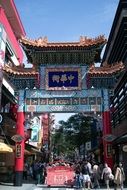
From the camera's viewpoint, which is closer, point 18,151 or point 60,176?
point 18,151

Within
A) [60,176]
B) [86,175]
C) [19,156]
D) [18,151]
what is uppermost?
[18,151]

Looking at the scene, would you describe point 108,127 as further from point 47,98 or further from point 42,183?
point 42,183

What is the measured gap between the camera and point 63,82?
78.4ft

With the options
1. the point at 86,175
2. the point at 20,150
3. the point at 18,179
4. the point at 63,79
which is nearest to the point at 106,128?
the point at 86,175

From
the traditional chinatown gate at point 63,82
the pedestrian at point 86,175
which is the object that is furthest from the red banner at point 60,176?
the traditional chinatown gate at point 63,82

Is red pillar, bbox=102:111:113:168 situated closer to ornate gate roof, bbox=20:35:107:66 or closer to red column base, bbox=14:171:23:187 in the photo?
ornate gate roof, bbox=20:35:107:66

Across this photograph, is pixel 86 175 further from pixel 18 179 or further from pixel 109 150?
pixel 18 179

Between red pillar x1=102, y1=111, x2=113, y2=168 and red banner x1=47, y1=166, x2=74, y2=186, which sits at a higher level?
red pillar x1=102, y1=111, x2=113, y2=168

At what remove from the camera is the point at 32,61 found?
81.0ft

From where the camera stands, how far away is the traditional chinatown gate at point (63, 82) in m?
23.3

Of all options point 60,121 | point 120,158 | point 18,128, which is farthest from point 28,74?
point 60,121

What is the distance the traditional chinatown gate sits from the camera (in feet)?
76.5

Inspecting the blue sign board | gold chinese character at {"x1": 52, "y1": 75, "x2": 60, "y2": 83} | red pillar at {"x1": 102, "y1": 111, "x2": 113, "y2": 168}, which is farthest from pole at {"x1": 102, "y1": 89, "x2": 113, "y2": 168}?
gold chinese character at {"x1": 52, "y1": 75, "x2": 60, "y2": 83}

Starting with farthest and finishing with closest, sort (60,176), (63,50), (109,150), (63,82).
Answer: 1. (63,82)
2. (63,50)
3. (60,176)
4. (109,150)
